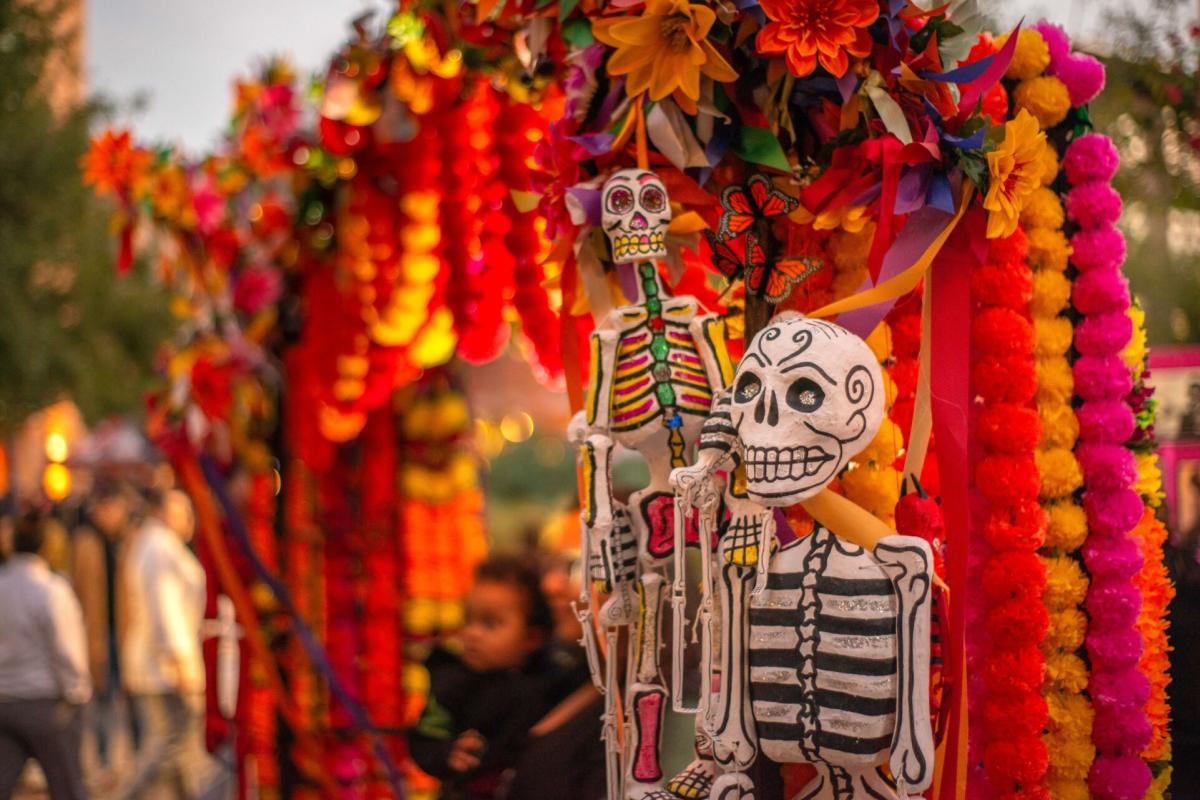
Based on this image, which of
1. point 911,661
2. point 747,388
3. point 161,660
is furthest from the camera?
point 161,660

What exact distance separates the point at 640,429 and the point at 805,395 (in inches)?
19.5

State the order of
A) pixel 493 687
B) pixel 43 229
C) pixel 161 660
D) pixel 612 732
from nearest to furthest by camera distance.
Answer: pixel 612 732
pixel 493 687
pixel 161 660
pixel 43 229

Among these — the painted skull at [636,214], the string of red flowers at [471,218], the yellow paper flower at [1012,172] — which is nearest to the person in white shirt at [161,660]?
the string of red flowers at [471,218]

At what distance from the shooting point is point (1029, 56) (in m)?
3.02

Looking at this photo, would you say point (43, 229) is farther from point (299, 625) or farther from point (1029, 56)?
point (1029, 56)

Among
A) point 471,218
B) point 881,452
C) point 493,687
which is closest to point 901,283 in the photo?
point 881,452

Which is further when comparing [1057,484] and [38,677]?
[38,677]

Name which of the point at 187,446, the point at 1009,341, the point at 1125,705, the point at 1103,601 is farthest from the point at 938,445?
the point at 187,446

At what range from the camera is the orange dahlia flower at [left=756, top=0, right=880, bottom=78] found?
8.54 feet

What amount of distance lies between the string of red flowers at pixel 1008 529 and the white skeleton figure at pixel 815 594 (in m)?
0.55

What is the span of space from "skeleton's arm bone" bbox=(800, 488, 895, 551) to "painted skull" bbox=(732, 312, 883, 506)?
66 millimetres

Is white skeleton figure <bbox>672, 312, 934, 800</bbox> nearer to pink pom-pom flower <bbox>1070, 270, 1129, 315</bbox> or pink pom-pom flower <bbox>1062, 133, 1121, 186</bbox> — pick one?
pink pom-pom flower <bbox>1070, 270, 1129, 315</bbox>

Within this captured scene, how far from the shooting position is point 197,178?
5.85 meters

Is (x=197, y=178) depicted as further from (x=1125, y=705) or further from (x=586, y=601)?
(x=1125, y=705)
